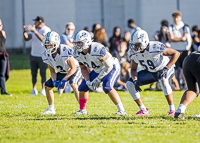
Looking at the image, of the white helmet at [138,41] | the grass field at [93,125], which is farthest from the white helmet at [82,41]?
the grass field at [93,125]

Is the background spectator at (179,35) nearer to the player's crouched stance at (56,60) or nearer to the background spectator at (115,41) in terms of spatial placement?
the background spectator at (115,41)

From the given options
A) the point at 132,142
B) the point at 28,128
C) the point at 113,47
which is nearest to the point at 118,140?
the point at 132,142

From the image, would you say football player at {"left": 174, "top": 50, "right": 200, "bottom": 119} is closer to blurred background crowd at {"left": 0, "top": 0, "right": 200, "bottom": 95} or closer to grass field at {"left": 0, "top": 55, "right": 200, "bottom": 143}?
grass field at {"left": 0, "top": 55, "right": 200, "bottom": 143}

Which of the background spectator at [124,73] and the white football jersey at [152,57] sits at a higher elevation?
the white football jersey at [152,57]

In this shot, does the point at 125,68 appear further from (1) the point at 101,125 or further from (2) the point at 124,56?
(1) the point at 101,125

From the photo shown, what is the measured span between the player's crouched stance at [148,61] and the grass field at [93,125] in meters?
0.47

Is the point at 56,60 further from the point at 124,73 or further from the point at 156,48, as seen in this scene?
the point at 124,73

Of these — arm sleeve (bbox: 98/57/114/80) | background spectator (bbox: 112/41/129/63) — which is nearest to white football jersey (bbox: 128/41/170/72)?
arm sleeve (bbox: 98/57/114/80)

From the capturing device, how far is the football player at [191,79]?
261 inches

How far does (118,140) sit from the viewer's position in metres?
5.32

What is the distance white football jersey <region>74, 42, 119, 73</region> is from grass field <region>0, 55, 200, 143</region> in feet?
2.75

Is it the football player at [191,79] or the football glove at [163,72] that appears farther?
the football glove at [163,72]

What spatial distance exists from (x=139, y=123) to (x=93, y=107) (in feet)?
8.76

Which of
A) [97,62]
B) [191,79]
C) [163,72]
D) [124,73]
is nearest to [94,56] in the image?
[97,62]
